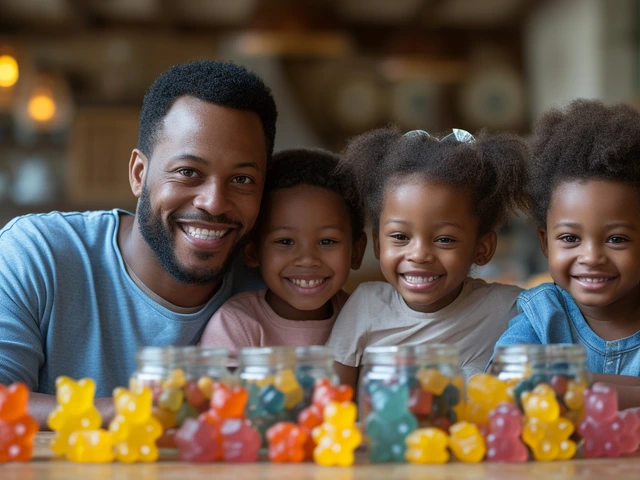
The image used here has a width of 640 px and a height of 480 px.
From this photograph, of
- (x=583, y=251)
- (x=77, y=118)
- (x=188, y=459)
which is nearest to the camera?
(x=188, y=459)

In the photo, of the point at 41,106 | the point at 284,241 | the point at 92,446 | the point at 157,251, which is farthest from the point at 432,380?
the point at 41,106

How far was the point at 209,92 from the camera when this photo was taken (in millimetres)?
1619

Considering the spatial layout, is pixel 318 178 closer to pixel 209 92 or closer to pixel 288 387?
pixel 209 92

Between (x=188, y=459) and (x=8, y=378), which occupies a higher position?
(x=8, y=378)

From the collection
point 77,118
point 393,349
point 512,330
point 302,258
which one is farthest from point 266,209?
point 77,118

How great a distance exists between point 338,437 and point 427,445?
103 millimetres

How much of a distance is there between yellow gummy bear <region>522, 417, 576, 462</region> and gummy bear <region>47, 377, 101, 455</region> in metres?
0.51

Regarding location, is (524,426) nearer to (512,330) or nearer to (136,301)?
(512,330)

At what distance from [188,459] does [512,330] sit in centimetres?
66

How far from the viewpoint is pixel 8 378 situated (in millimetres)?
1496

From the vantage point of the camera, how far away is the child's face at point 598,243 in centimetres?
140

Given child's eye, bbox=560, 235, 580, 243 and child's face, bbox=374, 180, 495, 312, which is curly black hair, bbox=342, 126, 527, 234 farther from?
child's eye, bbox=560, 235, 580, 243

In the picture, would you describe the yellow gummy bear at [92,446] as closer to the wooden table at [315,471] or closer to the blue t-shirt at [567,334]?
the wooden table at [315,471]

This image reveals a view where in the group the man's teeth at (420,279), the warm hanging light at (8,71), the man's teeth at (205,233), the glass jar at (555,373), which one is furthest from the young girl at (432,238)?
the warm hanging light at (8,71)
